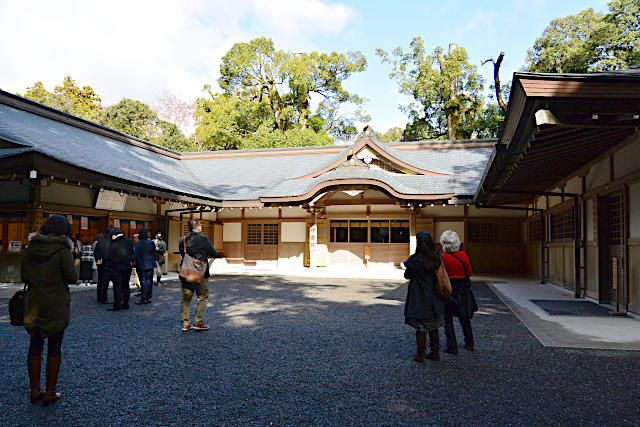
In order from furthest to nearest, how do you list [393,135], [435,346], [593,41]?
[393,135]
[593,41]
[435,346]

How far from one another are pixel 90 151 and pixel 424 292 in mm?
13788

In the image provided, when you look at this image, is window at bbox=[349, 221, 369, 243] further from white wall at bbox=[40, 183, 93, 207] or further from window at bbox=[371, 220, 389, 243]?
white wall at bbox=[40, 183, 93, 207]

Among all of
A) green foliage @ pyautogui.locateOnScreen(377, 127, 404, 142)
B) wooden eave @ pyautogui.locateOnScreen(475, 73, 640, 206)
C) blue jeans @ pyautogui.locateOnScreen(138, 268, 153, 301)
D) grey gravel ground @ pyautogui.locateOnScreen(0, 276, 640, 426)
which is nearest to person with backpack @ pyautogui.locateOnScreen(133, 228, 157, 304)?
blue jeans @ pyautogui.locateOnScreen(138, 268, 153, 301)

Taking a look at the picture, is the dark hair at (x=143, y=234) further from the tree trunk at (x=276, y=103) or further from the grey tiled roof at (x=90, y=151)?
the tree trunk at (x=276, y=103)

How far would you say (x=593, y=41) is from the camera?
83.3 ft

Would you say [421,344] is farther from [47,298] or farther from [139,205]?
[139,205]

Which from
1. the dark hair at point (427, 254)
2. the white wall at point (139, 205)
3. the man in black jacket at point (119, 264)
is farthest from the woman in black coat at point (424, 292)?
the white wall at point (139, 205)

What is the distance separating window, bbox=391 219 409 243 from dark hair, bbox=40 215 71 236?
49.8ft

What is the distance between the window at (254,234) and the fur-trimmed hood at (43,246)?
51.5ft

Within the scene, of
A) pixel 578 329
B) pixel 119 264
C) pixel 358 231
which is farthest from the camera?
pixel 358 231

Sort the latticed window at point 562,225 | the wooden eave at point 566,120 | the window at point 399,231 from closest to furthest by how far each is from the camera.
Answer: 1. the wooden eave at point 566,120
2. the latticed window at point 562,225
3. the window at point 399,231

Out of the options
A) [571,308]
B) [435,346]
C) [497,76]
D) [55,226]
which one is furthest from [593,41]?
[55,226]

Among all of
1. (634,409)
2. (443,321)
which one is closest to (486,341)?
(443,321)

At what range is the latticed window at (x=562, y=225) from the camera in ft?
35.3
